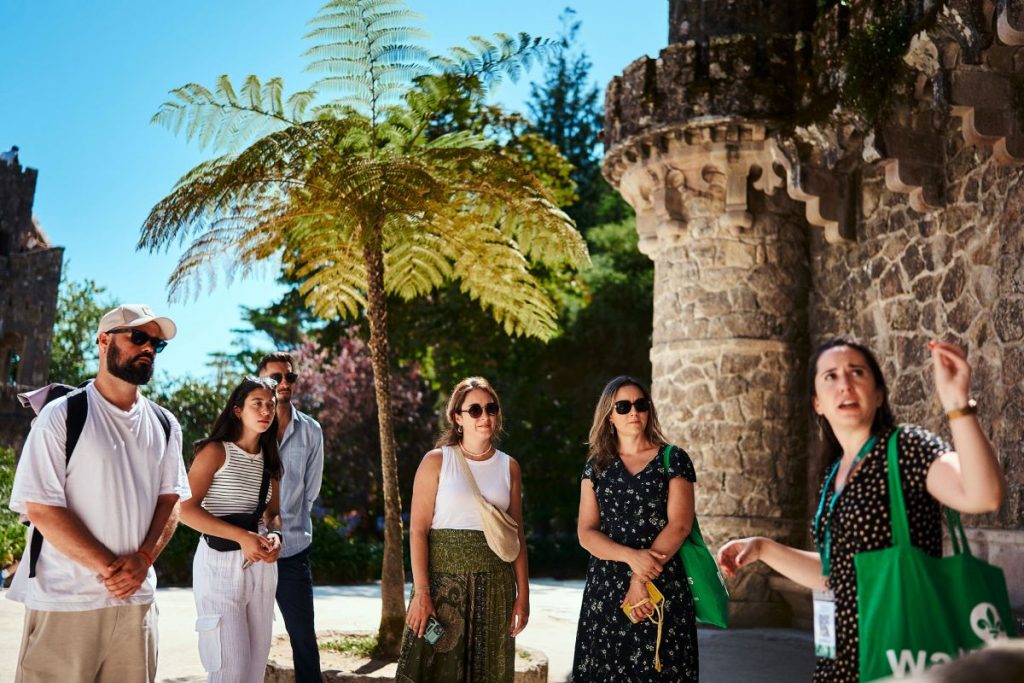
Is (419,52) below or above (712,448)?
above

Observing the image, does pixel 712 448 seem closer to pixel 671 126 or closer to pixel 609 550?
pixel 671 126

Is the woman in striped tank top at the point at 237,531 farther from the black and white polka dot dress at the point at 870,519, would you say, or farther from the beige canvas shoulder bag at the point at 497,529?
the black and white polka dot dress at the point at 870,519

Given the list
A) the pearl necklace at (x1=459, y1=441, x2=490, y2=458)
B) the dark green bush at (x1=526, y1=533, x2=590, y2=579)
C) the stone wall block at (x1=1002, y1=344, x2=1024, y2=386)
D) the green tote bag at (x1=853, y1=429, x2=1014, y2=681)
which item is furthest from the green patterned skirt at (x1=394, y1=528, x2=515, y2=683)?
the dark green bush at (x1=526, y1=533, x2=590, y2=579)

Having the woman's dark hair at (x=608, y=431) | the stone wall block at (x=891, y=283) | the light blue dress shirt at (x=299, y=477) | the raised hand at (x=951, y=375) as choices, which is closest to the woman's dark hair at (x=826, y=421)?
the raised hand at (x=951, y=375)

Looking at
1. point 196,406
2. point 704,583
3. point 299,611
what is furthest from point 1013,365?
point 196,406

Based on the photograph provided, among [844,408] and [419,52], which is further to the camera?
[419,52]

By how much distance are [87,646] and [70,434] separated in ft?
2.26

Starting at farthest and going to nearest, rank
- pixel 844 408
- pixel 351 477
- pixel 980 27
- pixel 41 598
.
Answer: pixel 351 477 < pixel 980 27 < pixel 41 598 < pixel 844 408

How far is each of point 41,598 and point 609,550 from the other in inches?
80.6

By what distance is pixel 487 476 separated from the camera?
14.9 feet

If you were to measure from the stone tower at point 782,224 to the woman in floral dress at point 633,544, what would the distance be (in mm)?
3725

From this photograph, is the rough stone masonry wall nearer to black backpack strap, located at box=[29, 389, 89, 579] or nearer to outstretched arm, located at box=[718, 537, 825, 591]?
outstretched arm, located at box=[718, 537, 825, 591]

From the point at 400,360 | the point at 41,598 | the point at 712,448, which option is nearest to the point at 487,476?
the point at 41,598

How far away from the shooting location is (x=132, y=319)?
363 cm
